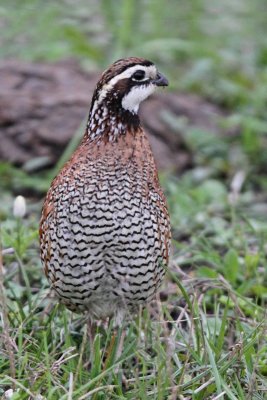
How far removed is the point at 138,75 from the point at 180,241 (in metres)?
1.84

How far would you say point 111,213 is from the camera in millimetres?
4422

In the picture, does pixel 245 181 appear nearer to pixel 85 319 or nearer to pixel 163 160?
pixel 163 160

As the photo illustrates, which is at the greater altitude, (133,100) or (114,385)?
(133,100)

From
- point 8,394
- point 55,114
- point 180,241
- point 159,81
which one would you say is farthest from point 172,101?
point 8,394

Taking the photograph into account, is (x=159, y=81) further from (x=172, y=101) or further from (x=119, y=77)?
(x=172, y=101)

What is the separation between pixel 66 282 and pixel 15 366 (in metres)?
0.43

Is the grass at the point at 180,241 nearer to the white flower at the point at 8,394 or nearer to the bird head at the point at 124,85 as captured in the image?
the white flower at the point at 8,394

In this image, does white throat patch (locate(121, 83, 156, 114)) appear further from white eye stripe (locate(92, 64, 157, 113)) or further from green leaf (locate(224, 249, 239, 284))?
green leaf (locate(224, 249, 239, 284))

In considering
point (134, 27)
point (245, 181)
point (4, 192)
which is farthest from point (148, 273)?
point (134, 27)

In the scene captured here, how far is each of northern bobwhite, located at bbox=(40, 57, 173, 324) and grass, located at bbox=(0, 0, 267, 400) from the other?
19 centimetres

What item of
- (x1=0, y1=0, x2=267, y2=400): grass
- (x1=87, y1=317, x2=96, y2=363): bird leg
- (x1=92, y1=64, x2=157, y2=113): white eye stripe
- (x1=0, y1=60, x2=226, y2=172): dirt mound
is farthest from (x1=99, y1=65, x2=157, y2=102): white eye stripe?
(x1=0, y1=60, x2=226, y2=172): dirt mound

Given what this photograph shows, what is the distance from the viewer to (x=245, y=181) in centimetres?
757

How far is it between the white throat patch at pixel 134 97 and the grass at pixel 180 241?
2.56 feet

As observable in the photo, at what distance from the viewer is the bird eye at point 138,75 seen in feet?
15.1
